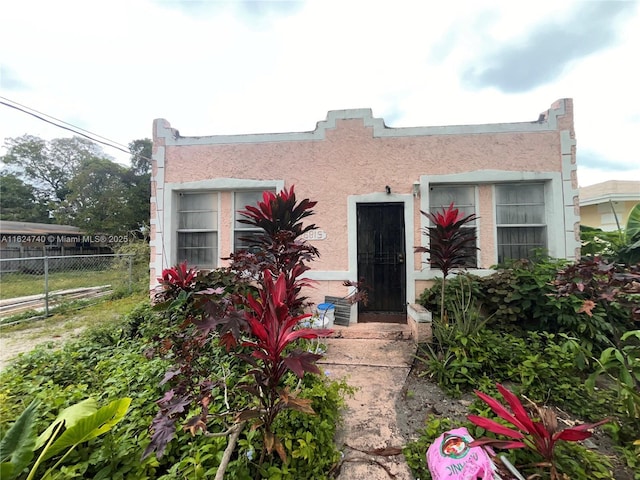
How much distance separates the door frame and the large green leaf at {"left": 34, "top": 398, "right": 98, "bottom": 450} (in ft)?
12.1

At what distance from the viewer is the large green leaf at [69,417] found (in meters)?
1.55

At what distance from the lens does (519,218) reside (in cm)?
478

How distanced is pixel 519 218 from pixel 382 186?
258 centimetres

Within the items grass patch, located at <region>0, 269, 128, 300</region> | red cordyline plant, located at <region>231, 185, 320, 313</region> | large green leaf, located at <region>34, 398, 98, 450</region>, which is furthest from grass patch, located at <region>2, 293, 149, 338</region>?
red cordyline plant, located at <region>231, 185, 320, 313</region>

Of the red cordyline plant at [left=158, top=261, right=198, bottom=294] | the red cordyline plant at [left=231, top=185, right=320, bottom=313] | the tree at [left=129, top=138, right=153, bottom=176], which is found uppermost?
the tree at [left=129, top=138, right=153, bottom=176]

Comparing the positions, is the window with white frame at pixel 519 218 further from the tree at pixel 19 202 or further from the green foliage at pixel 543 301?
the tree at pixel 19 202

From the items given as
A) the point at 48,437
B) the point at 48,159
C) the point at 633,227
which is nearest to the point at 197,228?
the point at 48,437

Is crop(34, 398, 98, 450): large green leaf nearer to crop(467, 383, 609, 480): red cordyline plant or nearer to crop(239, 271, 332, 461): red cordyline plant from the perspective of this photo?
crop(239, 271, 332, 461): red cordyline plant

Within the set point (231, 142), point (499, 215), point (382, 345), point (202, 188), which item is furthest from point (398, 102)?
point (382, 345)

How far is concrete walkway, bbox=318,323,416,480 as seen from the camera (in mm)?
1907

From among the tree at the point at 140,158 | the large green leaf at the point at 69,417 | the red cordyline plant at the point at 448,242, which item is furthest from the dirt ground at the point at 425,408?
the tree at the point at 140,158

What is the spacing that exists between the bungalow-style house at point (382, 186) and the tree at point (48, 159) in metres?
25.6

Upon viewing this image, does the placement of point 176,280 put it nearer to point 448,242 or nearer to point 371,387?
point 371,387

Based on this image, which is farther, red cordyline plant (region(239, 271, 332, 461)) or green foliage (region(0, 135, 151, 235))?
green foliage (region(0, 135, 151, 235))
